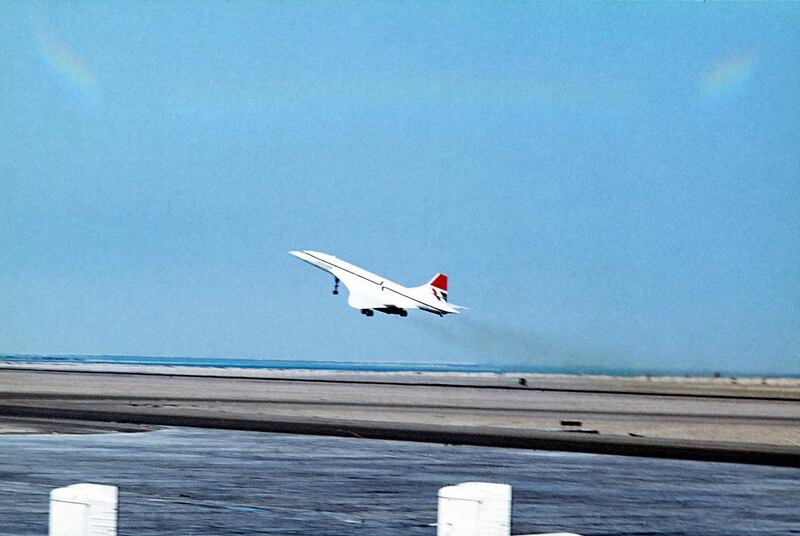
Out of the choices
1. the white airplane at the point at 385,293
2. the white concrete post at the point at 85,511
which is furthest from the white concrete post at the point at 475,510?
the white airplane at the point at 385,293

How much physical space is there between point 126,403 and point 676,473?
111 ft

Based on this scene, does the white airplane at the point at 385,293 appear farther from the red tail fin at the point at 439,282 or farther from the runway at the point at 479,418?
the runway at the point at 479,418

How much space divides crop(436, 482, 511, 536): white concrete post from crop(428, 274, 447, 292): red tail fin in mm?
108627

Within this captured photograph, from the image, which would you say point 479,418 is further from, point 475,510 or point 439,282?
point 439,282

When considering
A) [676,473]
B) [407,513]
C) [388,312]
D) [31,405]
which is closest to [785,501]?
[676,473]

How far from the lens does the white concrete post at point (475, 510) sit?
5.68 meters

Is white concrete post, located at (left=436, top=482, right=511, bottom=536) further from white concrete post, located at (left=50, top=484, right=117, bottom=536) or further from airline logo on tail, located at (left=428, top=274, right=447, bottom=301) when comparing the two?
airline logo on tail, located at (left=428, top=274, right=447, bottom=301)

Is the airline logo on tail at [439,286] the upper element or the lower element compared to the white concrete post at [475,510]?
upper

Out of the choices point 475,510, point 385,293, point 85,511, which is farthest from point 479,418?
point 385,293

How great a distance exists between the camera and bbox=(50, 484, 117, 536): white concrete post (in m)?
5.56

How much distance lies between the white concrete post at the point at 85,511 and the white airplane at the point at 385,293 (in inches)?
4017

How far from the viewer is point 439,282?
11519 centimetres

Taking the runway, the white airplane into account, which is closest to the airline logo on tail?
the white airplane

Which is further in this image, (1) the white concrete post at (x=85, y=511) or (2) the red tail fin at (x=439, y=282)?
(2) the red tail fin at (x=439, y=282)
